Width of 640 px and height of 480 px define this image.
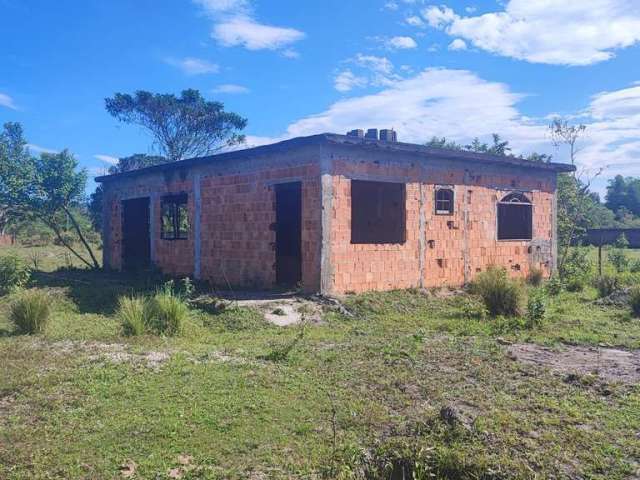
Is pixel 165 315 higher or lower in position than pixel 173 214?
lower

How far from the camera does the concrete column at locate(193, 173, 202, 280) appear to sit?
44.5 feet

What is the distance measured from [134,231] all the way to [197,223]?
4.59 meters

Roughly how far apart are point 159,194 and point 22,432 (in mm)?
11503

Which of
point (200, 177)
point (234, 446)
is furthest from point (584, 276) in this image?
point (234, 446)

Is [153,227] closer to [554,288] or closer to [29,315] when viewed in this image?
[29,315]

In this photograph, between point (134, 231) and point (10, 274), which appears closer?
point (10, 274)

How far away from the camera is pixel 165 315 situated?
797 cm

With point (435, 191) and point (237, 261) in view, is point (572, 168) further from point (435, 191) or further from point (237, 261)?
point (237, 261)

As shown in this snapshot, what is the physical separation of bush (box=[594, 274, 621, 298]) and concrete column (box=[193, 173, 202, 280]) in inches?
368

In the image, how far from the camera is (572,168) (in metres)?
15.5

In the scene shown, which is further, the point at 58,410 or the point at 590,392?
the point at 590,392

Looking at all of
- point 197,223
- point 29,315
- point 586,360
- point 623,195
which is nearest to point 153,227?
point 197,223

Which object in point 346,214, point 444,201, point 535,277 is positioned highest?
point 444,201

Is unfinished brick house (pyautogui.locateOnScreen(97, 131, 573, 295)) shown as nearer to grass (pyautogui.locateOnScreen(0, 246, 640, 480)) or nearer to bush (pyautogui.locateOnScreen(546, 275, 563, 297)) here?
bush (pyautogui.locateOnScreen(546, 275, 563, 297))
